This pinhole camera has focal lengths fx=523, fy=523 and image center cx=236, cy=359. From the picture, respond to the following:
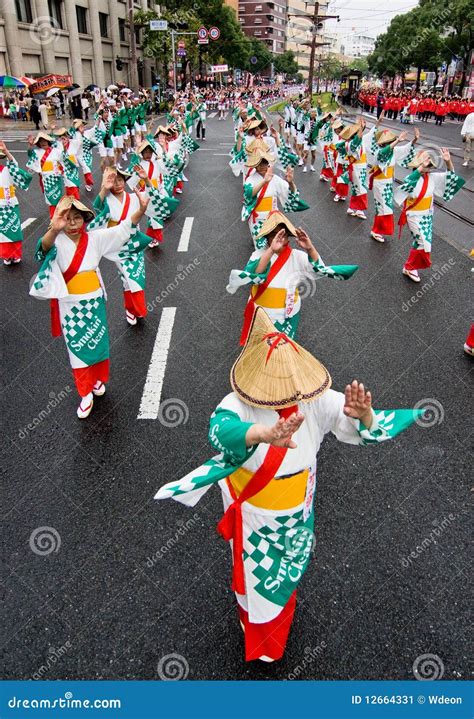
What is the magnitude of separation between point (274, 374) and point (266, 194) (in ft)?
17.7

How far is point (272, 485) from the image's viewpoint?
2.36m

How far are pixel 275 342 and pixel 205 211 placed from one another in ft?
39.6

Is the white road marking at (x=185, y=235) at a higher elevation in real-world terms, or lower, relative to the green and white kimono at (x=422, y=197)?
lower

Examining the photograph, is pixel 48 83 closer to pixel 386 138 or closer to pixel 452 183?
pixel 386 138

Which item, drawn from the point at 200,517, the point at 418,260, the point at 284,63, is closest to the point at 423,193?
the point at 418,260

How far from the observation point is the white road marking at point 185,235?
1072 cm

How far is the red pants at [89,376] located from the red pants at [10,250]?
16.9ft

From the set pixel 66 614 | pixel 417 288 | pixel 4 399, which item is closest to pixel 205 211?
pixel 417 288

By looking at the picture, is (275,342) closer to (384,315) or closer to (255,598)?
(255,598)

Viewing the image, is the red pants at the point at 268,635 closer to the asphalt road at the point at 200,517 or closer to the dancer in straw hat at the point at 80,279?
the asphalt road at the point at 200,517

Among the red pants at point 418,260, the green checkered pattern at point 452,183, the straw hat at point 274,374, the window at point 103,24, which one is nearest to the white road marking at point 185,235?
the red pants at point 418,260

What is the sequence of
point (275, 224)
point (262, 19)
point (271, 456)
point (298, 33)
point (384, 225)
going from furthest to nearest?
point (298, 33), point (262, 19), point (384, 225), point (275, 224), point (271, 456)
